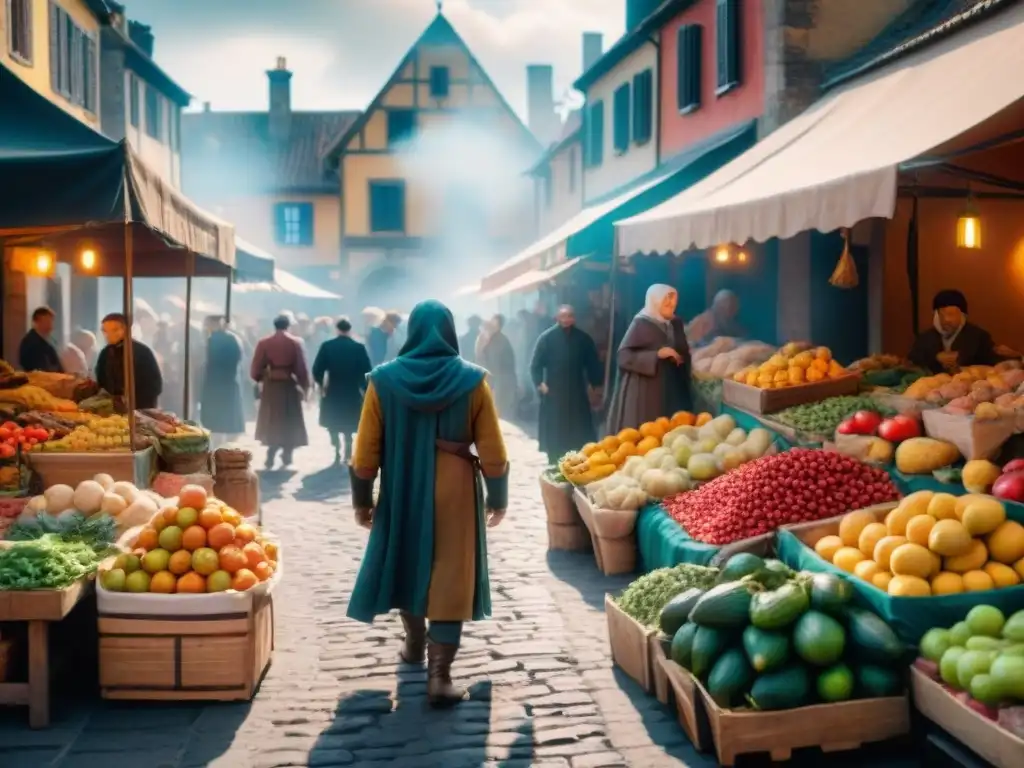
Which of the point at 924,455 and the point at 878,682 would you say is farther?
the point at 924,455

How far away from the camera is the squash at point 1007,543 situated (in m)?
5.77

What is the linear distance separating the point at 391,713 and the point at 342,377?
1026 centimetres

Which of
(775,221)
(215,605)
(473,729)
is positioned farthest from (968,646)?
(775,221)

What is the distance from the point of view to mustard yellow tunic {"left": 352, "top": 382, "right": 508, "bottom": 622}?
6113mm

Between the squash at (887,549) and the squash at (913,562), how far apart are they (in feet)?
0.61

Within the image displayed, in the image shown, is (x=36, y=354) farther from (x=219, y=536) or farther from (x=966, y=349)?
(x=966, y=349)

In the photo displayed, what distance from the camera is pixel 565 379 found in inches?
551

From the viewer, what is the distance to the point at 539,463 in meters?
16.8

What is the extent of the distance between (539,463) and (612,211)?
12.2 ft

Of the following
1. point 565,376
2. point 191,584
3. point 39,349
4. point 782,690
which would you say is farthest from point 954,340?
point 39,349

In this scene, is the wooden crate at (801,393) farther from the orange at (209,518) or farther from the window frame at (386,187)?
the window frame at (386,187)

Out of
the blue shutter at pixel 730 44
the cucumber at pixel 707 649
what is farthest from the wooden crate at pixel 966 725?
the blue shutter at pixel 730 44

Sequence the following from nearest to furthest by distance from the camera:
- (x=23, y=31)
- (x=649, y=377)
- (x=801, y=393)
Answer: (x=801, y=393) < (x=649, y=377) < (x=23, y=31)

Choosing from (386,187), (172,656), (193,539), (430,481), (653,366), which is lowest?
(172,656)
